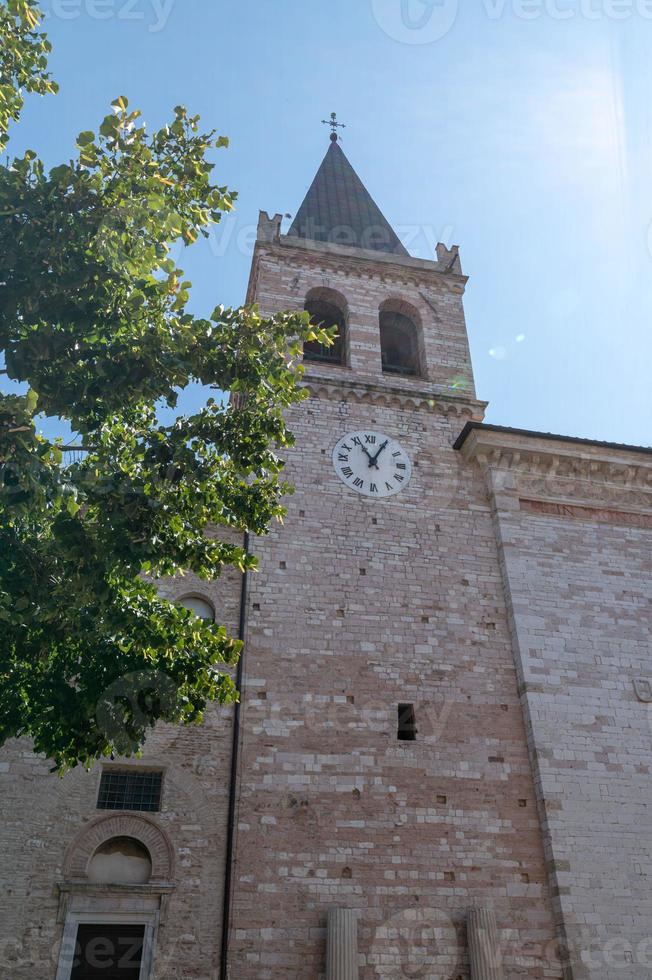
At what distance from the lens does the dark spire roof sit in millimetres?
19047

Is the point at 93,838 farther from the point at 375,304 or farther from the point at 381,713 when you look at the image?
the point at 375,304

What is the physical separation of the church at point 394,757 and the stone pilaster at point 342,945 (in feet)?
0.07

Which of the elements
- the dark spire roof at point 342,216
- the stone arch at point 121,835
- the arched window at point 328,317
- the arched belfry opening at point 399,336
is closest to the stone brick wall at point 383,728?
the stone arch at point 121,835

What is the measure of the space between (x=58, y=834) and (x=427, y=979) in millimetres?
4483

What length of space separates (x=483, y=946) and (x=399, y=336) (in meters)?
11.6

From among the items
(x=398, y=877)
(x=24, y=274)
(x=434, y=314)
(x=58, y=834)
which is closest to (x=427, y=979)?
(x=398, y=877)

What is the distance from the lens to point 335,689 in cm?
1120

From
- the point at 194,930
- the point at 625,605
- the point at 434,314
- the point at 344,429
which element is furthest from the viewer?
the point at 434,314

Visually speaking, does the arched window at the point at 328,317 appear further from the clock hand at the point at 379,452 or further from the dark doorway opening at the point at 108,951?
the dark doorway opening at the point at 108,951

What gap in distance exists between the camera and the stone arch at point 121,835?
939 cm

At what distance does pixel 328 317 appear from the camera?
1683cm

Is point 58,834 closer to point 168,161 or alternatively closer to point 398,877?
point 398,877

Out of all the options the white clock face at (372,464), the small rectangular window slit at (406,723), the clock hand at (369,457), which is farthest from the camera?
the clock hand at (369,457)
